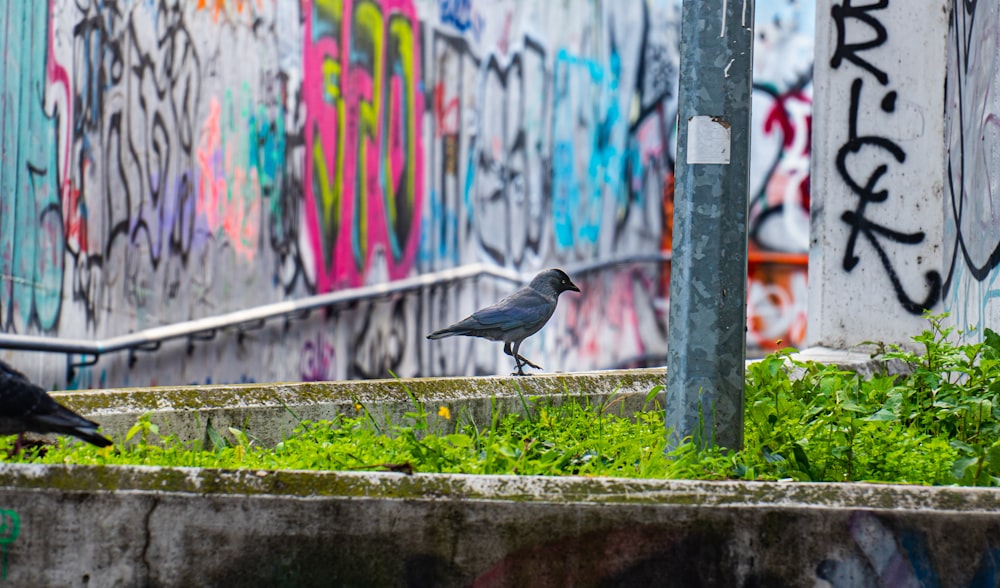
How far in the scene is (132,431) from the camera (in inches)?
162

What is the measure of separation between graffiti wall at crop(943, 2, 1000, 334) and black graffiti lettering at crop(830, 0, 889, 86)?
0.71 meters

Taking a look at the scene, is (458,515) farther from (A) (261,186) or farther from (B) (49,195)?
(A) (261,186)

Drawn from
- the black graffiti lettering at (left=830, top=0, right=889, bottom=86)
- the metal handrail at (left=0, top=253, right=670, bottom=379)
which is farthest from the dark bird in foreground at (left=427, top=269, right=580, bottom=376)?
the black graffiti lettering at (left=830, top=0, right=889, bottom=86)

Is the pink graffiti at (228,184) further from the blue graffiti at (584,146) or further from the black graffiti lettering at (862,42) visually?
the blue graffiti at (584,146)

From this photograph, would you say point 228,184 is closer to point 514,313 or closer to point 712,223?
point 514,313

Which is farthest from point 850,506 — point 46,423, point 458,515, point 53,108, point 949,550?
Answer: point 53,108

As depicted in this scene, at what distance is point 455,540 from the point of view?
3080 millimetres

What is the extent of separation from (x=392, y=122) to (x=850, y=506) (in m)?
8.62

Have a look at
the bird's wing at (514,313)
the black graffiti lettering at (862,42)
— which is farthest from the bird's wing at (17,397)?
the black graffiti lettering at (862,42)

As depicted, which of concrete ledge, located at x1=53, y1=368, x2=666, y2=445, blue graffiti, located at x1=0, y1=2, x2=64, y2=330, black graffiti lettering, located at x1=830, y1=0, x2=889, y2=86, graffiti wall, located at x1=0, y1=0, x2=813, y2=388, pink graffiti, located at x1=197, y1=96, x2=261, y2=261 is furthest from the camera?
pink graffiti, located at x1=197, y1=96, x2=261, y2=261

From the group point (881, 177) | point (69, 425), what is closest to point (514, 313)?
point (881, 177)

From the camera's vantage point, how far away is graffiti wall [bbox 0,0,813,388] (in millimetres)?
7523

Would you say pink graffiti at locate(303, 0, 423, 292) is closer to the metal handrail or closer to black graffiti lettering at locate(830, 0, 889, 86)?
the metal handrail

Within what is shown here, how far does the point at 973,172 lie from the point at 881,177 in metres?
1.70
